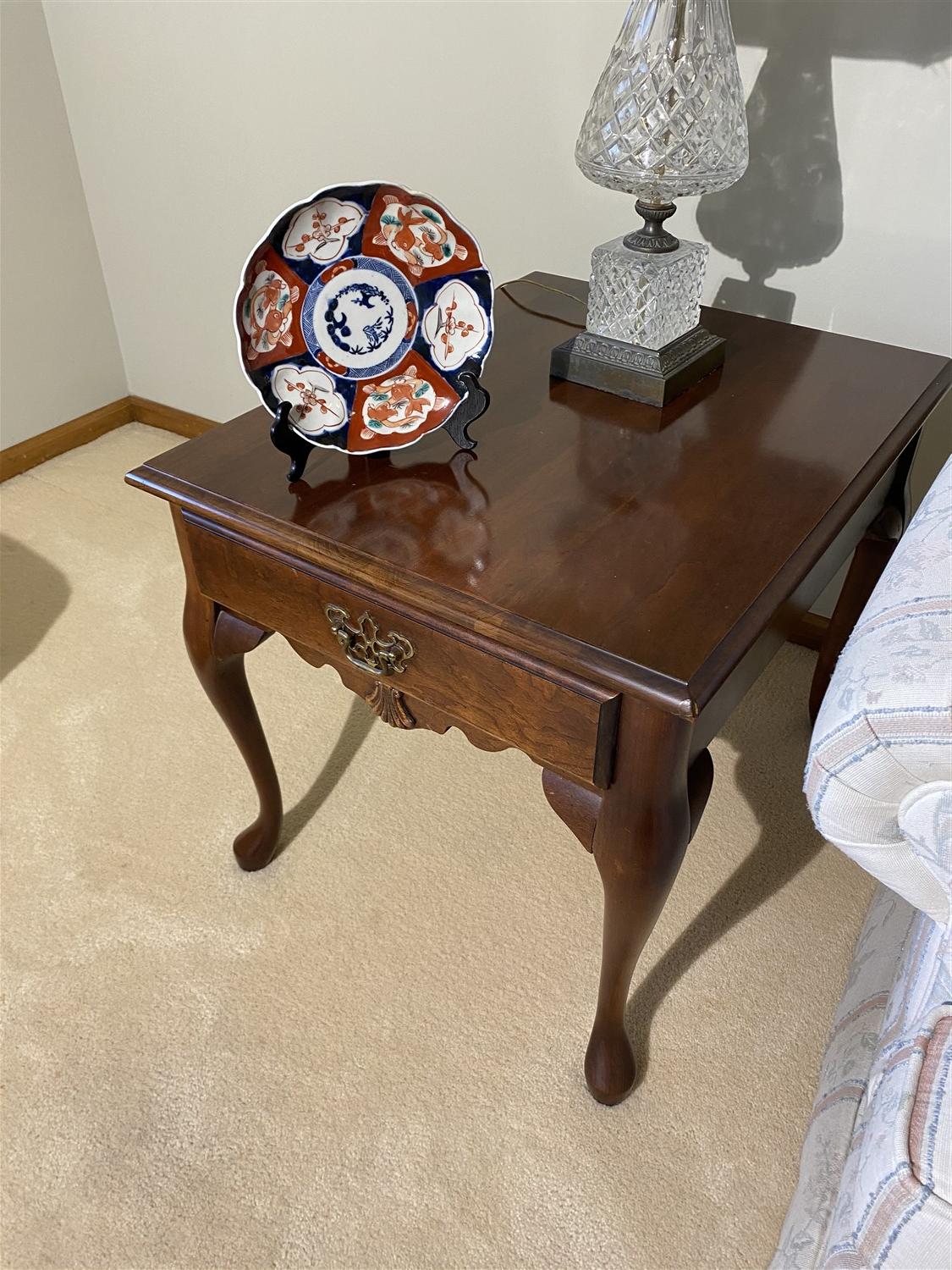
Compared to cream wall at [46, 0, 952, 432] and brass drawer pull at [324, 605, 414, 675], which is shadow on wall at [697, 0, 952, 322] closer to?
cream wall at [46, 0, 952, 432]

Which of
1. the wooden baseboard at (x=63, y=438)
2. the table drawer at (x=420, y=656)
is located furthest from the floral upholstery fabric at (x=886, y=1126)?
the wooden baseboard at (x=63, y=438)

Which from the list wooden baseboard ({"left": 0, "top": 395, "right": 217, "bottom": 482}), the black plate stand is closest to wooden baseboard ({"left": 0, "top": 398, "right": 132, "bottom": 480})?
wooden baseboard ({"left": 0, "top": 395, "right": 217, "bottom": 482})

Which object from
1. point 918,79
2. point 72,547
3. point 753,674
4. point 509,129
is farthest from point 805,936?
point 72,547

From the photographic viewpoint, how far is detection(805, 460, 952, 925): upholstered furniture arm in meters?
0.60

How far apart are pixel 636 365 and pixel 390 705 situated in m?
0.46

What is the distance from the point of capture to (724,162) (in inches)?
40.7

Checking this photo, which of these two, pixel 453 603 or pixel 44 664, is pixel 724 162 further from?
pixel 44 664

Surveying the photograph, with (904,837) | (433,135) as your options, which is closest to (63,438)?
(433,135)

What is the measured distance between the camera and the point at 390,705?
97cm

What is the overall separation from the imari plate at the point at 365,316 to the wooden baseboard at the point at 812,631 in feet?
3.08

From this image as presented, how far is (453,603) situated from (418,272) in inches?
13.6

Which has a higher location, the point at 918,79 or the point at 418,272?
the point at 918,79

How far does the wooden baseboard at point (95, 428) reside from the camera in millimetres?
2205

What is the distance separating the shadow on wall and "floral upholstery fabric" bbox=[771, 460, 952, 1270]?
69 cm
